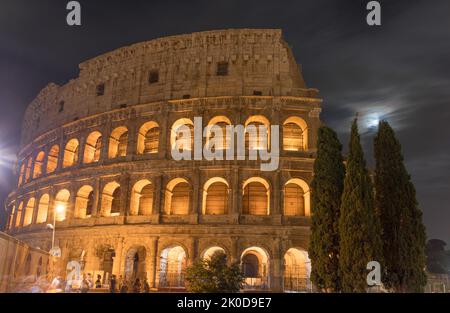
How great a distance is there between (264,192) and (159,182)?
276 inches

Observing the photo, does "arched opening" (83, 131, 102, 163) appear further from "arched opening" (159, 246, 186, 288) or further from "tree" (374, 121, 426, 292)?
"tree" (374, 121, 426, 292)

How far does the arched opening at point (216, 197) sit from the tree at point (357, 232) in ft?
34.9

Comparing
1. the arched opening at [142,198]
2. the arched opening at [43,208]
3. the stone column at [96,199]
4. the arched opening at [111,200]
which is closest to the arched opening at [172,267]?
the arched opening at [142,198]

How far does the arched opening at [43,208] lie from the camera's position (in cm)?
3205

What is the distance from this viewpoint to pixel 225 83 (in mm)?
27656

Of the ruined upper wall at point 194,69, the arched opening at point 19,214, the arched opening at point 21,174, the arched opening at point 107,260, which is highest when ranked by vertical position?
the ruined upper wall at point 194,69

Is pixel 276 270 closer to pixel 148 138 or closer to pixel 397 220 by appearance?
pixel 397 220

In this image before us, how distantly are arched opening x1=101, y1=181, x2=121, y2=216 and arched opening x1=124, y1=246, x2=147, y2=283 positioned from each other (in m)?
2.89

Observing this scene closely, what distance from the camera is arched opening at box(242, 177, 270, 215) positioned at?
85.7 ft

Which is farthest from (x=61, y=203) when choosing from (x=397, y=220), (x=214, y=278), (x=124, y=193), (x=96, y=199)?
(x=397, y=220)

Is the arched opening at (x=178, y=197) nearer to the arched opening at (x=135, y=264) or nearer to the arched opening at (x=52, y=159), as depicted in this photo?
the arched opening at (x=135, y=264)

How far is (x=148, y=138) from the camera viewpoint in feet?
95.7

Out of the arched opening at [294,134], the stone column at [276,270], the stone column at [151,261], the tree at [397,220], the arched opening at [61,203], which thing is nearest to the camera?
→ the tree at [397,220]

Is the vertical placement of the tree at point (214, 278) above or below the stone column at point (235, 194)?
below
